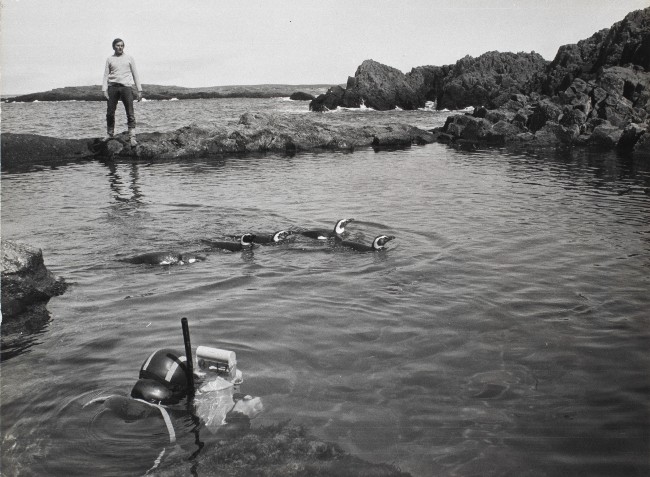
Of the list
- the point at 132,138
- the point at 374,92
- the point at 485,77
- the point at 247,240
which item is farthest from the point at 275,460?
the point at 485,77

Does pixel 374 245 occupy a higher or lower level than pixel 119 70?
lower

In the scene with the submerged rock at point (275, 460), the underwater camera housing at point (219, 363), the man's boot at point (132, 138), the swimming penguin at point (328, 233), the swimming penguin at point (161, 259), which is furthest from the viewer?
the man's boot at point (132, 138)

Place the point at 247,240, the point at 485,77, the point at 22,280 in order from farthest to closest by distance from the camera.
→ the point at 485,77 → the point at 247,240 → the point at 22,280

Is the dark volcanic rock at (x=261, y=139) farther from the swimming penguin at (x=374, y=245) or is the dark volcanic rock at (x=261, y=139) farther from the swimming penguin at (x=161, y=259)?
the swimming penguin at (x=374, y=245)

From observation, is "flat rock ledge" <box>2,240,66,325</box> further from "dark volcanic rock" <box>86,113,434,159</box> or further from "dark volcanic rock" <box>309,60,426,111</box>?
"dark volcanic rock" <box>309,60,426,111</box>

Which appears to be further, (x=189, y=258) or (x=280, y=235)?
(x=280, y=235)

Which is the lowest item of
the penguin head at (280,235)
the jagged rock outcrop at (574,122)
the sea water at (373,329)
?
the sea water at (373,329)

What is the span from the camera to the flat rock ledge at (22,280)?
7773 mm

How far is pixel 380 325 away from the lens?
7586 mm

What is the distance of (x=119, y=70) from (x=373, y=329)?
16963mm

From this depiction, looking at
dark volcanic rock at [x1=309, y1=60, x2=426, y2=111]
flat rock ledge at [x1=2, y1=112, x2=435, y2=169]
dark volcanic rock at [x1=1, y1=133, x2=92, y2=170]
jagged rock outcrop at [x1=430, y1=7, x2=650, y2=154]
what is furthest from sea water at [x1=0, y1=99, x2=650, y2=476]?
dark volcanic rock at [x1=309, y1=60, x2=426, y2=111]

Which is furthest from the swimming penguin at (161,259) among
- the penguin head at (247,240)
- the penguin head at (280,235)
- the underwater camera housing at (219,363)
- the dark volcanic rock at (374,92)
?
the dark volcanic rock at (374,92)

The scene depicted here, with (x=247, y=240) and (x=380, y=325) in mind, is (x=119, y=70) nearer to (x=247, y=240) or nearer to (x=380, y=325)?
(x=247, y=240)

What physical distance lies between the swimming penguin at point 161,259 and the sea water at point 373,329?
29 centimetres
